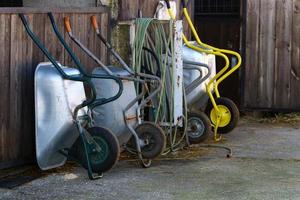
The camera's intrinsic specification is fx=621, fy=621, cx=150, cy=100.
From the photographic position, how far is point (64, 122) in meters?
5.36

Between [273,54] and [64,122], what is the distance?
197 inches

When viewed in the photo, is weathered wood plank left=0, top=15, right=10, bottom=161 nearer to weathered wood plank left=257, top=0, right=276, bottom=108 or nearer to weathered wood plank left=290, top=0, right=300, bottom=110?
weathered wood plank left=257, top=0, right=276, bottom=108

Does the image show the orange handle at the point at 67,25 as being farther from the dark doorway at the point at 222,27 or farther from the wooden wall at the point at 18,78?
the dark doorway at the point at 222,27

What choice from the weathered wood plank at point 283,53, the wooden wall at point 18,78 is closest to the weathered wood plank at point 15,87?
the wooden wall at point 18,78

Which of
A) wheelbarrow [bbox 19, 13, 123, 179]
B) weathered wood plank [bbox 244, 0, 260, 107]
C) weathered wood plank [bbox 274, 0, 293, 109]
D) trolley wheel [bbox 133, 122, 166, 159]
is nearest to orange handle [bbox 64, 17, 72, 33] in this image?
wheelbarrow [bbox 19, 13, 123, 179]

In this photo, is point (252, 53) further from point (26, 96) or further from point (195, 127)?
point (26, 96)

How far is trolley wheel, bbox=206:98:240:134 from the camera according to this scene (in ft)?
24.5

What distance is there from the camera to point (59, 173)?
5672mm

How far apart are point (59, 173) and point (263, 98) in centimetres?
483

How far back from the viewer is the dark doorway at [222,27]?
10.0 meters

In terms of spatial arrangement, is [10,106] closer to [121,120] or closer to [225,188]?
[121,120]

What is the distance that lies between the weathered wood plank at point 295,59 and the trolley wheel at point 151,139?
4.19 meters

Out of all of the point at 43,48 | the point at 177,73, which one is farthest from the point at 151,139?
the point at 43,48

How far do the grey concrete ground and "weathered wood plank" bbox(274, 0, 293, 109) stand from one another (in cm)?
266
